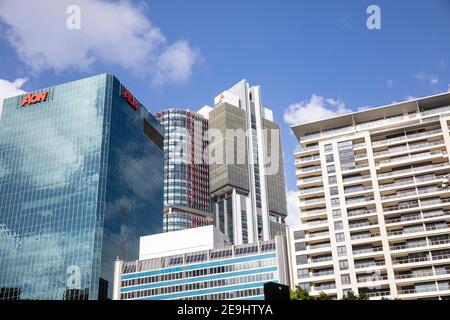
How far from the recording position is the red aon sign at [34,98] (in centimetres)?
18550

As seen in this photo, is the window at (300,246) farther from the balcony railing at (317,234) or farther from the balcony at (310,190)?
the balcony at (310,190)

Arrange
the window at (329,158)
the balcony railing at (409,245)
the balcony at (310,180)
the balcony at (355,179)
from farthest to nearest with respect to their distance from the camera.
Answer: the window at (329,158) → the balcony at (310,180) → the balcony at (355,179) → the balcony railing at (409,245)

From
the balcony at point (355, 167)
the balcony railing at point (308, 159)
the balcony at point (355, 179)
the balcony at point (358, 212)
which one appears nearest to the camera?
the balcony at point (358, 212)

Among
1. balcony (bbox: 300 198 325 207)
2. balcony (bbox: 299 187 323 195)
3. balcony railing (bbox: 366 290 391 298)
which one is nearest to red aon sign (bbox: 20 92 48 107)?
balcony (bbox: 299 187 323 195)

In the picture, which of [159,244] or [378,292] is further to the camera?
[159,244]

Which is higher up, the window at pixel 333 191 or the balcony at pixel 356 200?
the window at pixel 333 191

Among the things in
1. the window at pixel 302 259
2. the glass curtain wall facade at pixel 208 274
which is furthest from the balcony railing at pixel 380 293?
the glass curtain wall facade at pixel 208 274

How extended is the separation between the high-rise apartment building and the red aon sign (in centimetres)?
10291

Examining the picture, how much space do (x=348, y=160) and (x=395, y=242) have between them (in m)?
23.5

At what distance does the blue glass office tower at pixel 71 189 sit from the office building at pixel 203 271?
9.23m

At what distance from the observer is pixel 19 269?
160m

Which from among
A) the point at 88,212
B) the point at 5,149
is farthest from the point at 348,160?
the point at 5,149

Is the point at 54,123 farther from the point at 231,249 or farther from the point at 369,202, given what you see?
the point at 369,202
